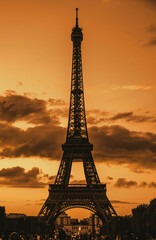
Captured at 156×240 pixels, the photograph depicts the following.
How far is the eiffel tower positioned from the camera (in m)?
106

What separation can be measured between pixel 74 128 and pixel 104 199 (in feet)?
63.4

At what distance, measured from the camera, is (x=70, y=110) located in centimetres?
11194

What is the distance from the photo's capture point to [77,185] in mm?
109062

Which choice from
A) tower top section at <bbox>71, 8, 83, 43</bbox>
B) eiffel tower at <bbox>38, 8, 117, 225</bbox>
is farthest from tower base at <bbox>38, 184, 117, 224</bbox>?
tower top section at <bbox>71, 8, 83, 43</bbox>

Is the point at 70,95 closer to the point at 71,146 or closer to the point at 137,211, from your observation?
the point at 71,146

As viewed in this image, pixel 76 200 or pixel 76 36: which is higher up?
pixel 76 36

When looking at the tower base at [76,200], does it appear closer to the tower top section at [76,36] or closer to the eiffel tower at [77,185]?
the eiffel tower at [77,185]

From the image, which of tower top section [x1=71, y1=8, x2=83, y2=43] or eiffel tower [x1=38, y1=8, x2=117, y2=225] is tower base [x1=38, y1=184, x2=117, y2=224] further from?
tower top section [x1=71, y1=8, x2=83, y2=43]

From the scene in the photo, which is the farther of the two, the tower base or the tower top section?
the tower top section

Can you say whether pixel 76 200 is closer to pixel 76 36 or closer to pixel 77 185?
pixel 77 185

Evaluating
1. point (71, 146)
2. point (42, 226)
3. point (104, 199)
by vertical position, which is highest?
point (71, 146)

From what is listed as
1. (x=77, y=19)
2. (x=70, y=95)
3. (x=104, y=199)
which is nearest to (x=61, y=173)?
(x=104, y=199)

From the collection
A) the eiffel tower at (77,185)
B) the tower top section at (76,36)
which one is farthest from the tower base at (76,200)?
the tower top section at (76,36)

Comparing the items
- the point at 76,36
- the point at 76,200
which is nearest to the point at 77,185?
the point at 76,200
